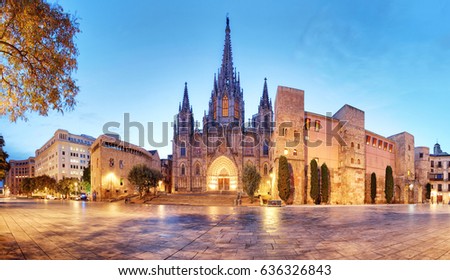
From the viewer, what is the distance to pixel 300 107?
28.2 metres

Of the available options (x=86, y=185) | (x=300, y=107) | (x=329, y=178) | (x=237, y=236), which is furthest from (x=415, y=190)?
(x=86, y=185)

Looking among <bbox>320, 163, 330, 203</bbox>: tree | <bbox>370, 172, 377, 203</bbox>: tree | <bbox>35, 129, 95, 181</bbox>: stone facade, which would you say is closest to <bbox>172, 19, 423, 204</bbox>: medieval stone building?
<bbox>370, 172, 377, 203</bbox>: tree

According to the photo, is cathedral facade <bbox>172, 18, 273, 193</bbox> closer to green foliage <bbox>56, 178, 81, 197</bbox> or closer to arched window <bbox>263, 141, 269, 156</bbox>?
arched window <bbox>263, 141, 269, 156</bbox>

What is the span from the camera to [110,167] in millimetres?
40594

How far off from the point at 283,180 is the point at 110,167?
26.2 m

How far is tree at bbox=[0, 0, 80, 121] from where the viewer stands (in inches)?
296

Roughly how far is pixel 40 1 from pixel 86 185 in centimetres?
5289

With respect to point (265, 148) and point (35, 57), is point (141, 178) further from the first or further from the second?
point (35, 57)

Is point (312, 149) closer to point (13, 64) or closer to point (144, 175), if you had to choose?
point (144, 175)

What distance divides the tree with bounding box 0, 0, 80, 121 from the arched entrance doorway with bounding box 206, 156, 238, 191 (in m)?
42.8

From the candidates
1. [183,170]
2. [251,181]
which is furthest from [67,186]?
[251,181]

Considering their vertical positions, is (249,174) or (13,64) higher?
(13,64)

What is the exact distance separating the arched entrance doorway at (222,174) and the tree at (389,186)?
24.1 metres

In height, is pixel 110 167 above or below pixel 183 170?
above
